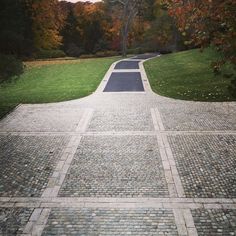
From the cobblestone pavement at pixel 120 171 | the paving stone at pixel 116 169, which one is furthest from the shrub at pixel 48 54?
the paving stone at pixel 116 169

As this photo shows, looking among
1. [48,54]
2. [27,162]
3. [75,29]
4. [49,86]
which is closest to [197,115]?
[27,162]

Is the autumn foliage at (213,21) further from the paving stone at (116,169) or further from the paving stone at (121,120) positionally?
the paving stone at (121,120)

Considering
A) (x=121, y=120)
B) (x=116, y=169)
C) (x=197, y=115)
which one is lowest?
(x=197, y=115)

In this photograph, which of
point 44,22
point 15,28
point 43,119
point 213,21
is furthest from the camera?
point 44,22

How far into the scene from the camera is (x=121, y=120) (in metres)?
14.6

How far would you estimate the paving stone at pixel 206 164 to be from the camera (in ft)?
28.5

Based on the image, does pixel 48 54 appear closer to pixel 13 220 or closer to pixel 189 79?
pixel 189 79

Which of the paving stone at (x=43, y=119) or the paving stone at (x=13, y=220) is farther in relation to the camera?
the paving stone at (x=43, y=119)

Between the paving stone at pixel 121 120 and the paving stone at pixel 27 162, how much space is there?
2.05 m

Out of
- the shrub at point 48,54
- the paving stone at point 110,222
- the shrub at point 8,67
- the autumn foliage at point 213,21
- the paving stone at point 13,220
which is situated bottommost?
the shrub at point 48,54

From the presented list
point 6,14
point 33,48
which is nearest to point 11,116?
point 6,14

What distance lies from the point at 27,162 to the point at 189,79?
15425mm

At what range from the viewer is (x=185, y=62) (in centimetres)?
3058

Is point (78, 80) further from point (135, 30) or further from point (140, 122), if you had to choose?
point (135, 30)
